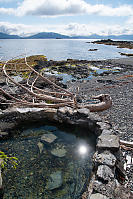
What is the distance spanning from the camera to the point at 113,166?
4719mm

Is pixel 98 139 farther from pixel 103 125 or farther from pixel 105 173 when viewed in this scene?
pixel 105 173

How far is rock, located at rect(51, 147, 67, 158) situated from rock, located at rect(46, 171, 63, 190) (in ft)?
2.85

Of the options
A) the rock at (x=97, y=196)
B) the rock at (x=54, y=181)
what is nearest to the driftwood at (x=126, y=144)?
the rock at (x=54, y=181)

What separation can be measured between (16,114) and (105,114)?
225 inches

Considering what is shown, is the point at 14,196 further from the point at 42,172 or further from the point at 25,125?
the point at 25,125

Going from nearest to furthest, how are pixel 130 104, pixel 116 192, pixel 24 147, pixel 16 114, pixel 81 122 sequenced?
pixel 116 192
pixel 24 147
pixel 81 122
pixel 16 114
pixel 130 104

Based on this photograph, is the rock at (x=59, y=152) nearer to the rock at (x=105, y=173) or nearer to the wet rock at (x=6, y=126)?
the rock at (x=105, y=173)

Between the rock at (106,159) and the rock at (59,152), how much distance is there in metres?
1.71

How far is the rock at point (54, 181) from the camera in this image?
4.92 meters

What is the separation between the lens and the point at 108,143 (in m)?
5.52

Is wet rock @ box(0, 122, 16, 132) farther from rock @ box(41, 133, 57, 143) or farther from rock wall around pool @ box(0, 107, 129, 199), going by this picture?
rock @ box(41, 133, 57, 143)

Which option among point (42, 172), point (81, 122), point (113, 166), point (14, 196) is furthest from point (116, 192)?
point (81, 122)

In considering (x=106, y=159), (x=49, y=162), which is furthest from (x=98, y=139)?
(x=49, y=162)

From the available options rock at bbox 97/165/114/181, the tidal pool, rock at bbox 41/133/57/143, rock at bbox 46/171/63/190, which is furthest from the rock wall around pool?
rock at bbox 41/133/57/143
